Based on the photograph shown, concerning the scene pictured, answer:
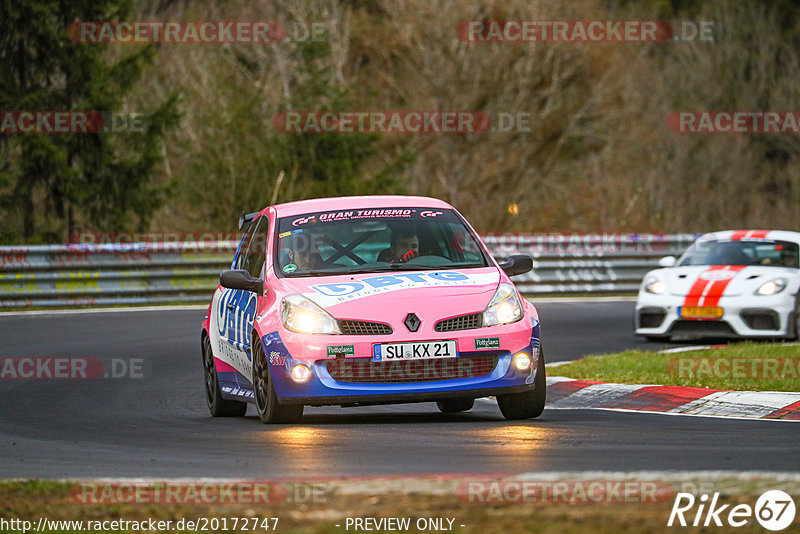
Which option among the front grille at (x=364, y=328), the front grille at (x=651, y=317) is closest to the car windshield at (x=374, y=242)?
the front grille at (x=364, y=328)

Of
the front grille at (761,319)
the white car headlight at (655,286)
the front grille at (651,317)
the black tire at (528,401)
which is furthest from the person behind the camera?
the white car headlight at (655,286)

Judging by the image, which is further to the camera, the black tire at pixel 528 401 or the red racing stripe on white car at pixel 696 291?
the red racing stripe on white car at pixel 696 291

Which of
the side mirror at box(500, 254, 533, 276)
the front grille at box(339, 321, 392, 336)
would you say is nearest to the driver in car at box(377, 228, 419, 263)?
the side mirror at box(500, 254, 533, 276)

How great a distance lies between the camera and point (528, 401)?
994cm

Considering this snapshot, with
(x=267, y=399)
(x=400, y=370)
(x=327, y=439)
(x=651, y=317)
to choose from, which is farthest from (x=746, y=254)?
(x=327, y=439)

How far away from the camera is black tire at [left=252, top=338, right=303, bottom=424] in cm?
972

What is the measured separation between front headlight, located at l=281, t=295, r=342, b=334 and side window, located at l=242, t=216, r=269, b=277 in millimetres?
968

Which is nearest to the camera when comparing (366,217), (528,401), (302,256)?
(528,401)

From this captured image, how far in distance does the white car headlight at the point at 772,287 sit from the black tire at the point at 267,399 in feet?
27.1

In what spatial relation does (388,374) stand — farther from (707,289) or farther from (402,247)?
(707,289)

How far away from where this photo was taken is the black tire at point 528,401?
9866mm

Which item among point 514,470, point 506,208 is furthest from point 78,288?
point 506,208

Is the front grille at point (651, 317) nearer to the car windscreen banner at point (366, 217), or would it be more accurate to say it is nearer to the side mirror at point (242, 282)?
the car windscreen banner at point (366, 217)

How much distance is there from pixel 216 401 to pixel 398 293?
7.63 feet
